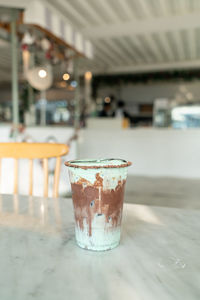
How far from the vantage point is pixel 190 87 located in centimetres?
1056

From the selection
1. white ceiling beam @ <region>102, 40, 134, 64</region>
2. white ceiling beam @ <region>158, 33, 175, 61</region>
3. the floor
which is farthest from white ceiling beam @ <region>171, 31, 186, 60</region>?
the floor

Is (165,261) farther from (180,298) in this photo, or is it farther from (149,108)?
(149,108)

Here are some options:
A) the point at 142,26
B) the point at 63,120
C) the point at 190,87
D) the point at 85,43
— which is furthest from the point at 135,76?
the point at 85,43

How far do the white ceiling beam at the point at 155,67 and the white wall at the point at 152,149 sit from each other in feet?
16.3

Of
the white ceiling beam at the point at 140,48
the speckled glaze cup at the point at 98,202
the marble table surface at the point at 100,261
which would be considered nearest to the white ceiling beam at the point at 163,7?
the white ceiling beam at the point at 140,48

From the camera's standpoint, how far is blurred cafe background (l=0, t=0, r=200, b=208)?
3.85 metres

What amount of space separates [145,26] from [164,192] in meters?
3.77

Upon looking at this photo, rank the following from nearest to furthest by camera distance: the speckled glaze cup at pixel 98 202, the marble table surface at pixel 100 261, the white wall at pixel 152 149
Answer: the marble table surface at pixel 100 261 < the speckled glaze cup at pixel 98 202 < the white wall at pixel 152 149

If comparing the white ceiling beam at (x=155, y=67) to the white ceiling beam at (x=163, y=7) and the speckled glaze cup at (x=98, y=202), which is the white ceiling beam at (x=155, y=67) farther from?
the speckled glaze cup at (x=98, y=202)

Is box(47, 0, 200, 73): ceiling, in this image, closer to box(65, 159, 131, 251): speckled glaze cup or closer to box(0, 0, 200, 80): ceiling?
box(0, 0, 200, 80): ceiling

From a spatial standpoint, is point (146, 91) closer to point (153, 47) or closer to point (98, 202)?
point (153, 47)

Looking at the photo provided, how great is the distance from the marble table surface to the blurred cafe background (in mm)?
726

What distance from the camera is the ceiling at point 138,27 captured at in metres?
5.08

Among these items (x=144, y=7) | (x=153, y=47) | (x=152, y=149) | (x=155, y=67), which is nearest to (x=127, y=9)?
(x=144, y=7)
